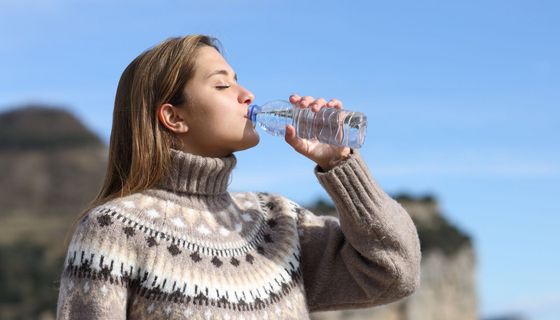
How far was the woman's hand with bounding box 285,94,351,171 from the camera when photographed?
3.22 meters

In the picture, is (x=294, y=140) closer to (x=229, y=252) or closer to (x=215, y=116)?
(x=215, y=116)

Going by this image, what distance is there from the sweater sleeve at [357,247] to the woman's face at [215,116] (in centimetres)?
26

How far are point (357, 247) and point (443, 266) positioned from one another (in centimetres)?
1956

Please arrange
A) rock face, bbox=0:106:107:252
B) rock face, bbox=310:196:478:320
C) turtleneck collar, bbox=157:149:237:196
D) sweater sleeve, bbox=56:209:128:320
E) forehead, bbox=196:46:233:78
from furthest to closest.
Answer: rock face, bbox=0:106:107:252
rock face, bbox=310:196:478:320
forehead, bbox=196:46:233:78
turtleneck collar, bbox=157:149:237:196
sweater sleeve, bbox=56:209:128:320

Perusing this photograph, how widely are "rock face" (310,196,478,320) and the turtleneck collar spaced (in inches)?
702

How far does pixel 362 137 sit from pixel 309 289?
0.51m

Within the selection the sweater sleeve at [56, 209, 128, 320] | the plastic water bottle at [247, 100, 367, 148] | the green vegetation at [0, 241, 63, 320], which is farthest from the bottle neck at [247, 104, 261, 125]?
the green vegetation at [0, 241, 63, 320]

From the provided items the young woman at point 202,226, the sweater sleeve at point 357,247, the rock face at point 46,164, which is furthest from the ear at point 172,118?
the rock face at point 46,164

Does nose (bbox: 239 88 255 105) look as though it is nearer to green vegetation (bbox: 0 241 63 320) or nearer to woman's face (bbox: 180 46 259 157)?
woman's face (bbox: 180 46 259 157)

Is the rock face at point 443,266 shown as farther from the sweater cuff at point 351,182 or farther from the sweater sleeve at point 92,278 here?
the sweater sleeve at point 92,278

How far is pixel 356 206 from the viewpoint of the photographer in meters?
3.24

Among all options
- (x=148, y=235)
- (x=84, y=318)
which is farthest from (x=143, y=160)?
(x=84, y=318)

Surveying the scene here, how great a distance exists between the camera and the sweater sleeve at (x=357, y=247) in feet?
10.6

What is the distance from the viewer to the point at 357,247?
3277 millimetres
